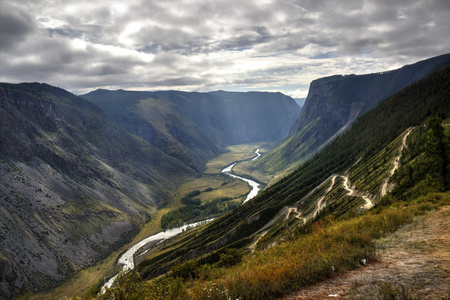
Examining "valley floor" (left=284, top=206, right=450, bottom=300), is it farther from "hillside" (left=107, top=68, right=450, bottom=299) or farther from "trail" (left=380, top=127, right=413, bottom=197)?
"trail" (left=380, top=127, right=413, bottom=197)

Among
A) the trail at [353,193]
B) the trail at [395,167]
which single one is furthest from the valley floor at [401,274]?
the trail at [395,167]

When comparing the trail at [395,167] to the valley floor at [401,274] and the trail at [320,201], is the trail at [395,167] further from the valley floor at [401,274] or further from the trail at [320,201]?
the valley floor at [401,274]

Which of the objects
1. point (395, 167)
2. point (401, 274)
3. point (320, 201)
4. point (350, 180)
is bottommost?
point (320, 201)

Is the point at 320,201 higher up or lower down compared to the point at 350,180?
lower down

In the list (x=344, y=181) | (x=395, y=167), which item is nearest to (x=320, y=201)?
(x=344, y=181)

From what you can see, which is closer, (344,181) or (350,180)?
(350,180)

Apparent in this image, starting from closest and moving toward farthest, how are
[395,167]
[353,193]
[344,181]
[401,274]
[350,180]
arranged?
[401,274]
[395,167]
[353,193]
[350,180]
[344,181]

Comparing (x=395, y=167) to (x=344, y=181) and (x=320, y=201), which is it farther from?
(x=320, y=201)
